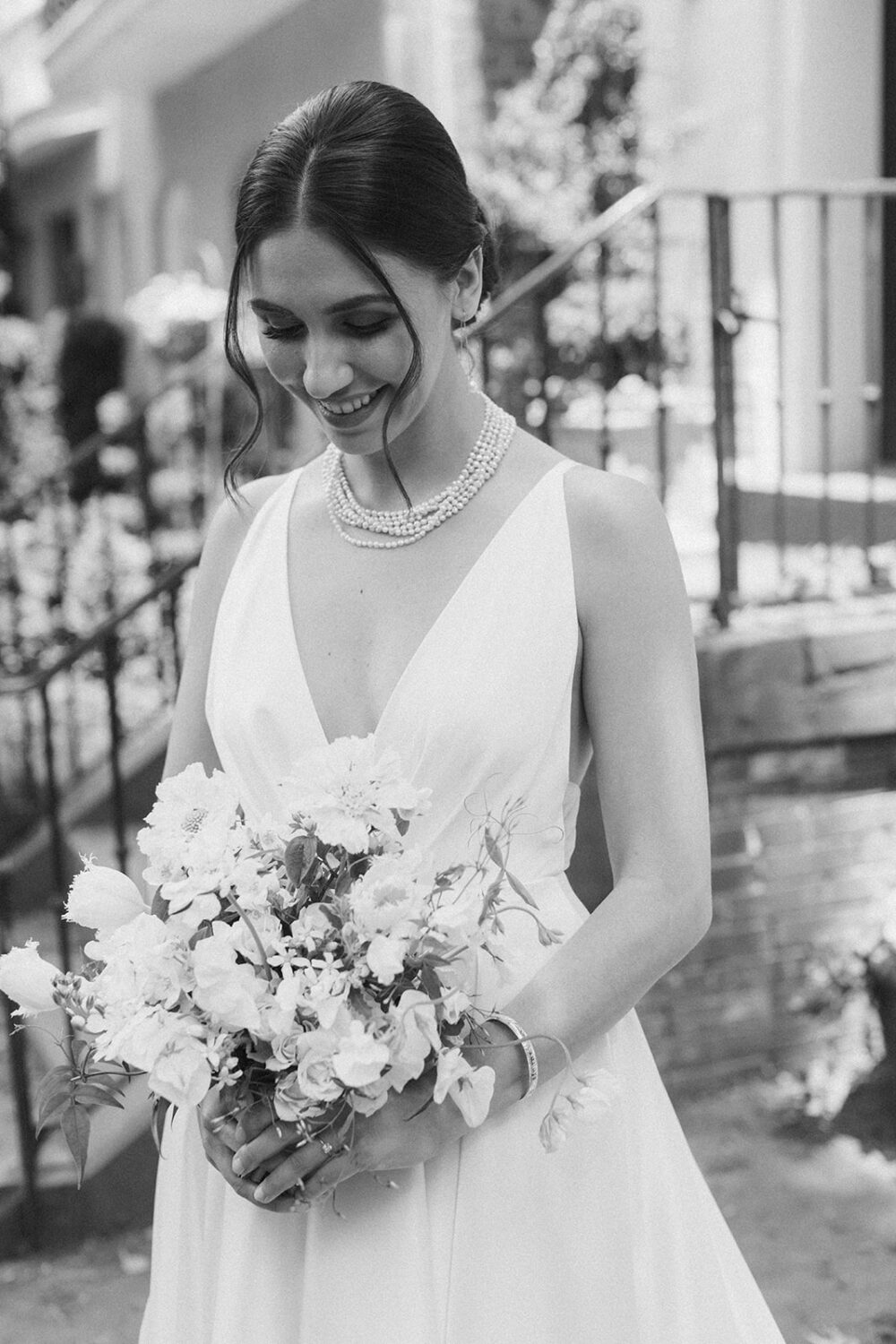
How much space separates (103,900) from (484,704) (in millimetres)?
487

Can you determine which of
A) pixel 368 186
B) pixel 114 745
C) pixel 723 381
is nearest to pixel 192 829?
pixel 368 186

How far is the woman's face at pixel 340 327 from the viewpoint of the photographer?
1.79m

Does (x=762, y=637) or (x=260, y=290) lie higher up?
(x=260, y=290)

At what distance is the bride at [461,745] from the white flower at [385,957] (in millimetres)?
216

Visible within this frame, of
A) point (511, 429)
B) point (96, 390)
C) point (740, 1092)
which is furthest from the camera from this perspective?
point (96, 390)

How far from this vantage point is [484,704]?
6.17ft

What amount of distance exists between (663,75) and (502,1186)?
23.1ft

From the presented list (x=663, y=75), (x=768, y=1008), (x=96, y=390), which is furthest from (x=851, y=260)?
(x=96, y=390)

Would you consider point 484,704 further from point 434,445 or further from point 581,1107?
point 581,1107

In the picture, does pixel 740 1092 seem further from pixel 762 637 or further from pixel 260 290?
pixel 260 290

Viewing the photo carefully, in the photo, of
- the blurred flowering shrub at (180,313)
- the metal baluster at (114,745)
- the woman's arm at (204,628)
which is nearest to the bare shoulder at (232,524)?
the woman's arm at (204,628)

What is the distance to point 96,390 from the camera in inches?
571

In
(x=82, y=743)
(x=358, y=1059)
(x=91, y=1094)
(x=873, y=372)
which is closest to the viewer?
(x=358, y=1059)

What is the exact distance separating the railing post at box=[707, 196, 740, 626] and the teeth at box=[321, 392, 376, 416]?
2.93 metres
